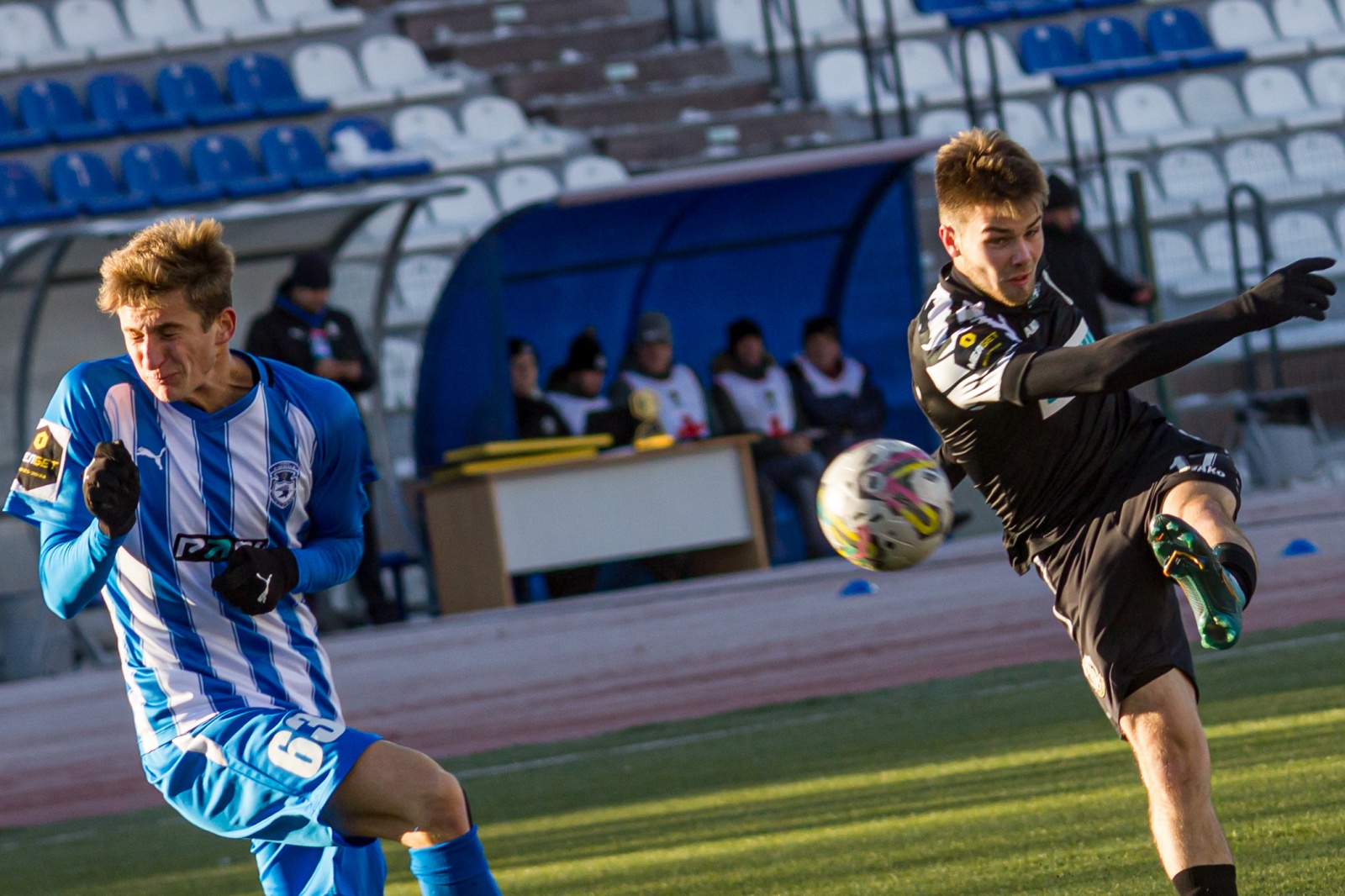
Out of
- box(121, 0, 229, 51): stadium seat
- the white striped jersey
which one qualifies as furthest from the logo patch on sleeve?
box(121, 0, 229, 51): stadium seat

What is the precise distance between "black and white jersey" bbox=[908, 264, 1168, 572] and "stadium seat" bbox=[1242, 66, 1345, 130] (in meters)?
19.0

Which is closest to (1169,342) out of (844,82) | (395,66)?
(395,66)

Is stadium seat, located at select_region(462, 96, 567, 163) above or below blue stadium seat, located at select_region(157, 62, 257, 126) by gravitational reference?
below

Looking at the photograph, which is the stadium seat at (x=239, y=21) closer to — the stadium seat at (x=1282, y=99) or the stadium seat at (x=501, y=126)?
the stadium seat at (x=501, y=126)

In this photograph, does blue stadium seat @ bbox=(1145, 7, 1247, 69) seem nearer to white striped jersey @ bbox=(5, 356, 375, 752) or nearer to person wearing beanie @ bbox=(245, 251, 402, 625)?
person wearing beanie @ bbox=(245, 251, 402, 625)

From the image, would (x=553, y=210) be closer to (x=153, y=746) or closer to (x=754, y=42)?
(x=754, y=42)

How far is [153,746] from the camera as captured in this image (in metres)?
3.74

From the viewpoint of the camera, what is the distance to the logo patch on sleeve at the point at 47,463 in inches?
149

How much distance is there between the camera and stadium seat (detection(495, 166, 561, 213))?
19.7 metres

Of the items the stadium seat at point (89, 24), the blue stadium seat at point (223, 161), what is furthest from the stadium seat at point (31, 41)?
the blue stadium seat at point (223, 161)

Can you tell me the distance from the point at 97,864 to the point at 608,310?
969 cm

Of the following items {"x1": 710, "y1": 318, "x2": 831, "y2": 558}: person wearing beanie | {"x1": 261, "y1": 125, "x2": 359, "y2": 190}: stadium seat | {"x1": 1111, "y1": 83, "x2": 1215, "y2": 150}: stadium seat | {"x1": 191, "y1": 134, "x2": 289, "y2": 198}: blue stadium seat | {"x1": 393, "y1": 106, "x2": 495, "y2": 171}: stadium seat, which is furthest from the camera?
{"x1": 1111, "y1": 83, "x2": 1215, "y2": 150}: stadium seat

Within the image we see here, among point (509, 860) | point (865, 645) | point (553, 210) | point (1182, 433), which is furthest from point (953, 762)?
point (553, 210)

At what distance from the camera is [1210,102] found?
875 inches
